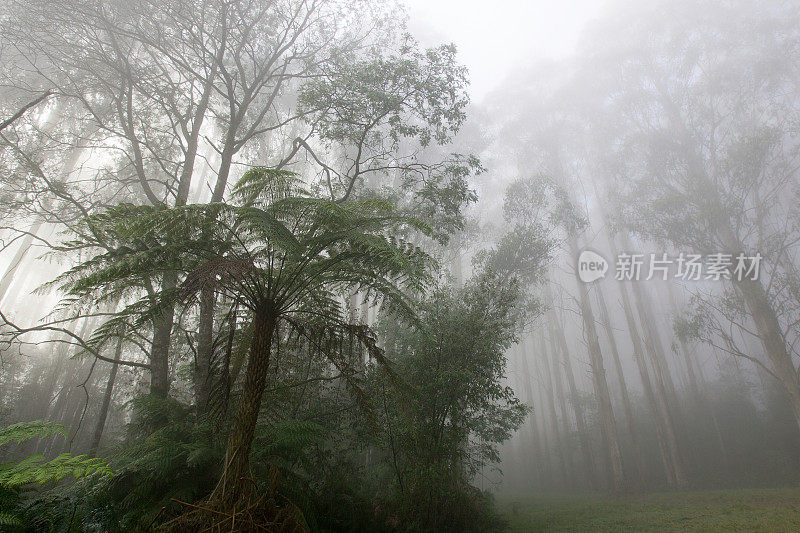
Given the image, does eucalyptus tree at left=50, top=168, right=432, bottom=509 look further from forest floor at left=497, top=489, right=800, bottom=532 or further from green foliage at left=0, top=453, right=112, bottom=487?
forest floor at left=497, top=489, right=800, bottom=532

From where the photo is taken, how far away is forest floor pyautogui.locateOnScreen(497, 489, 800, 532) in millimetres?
5996

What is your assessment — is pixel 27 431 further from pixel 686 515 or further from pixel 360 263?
pixel 686 515

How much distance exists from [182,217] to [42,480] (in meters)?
2.13

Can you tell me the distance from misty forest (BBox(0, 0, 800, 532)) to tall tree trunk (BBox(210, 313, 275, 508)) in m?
0.02

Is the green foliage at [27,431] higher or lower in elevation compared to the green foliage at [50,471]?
higher

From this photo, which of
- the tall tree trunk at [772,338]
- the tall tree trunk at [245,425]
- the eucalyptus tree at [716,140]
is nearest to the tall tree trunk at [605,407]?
the eucalyptus tree at [716,140]

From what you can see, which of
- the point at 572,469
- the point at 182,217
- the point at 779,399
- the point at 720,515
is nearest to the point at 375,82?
the point at 182,217

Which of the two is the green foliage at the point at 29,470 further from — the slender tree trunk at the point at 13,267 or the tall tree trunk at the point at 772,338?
the tall tree trunk at the point at 772,338

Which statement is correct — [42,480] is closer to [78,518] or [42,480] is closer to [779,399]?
[78,518]

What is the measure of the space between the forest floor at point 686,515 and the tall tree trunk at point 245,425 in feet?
19.6

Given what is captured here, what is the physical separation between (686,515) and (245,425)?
8608 millimetres

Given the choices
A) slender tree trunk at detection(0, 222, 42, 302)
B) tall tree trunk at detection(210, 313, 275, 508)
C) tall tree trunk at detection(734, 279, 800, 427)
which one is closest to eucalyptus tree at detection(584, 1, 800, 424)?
tall tree trunk at detection(734, 279, 800, 427)

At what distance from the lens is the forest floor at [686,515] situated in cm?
600

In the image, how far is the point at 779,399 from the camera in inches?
557
